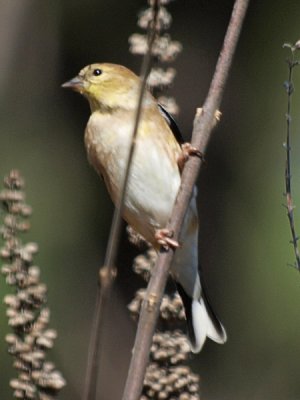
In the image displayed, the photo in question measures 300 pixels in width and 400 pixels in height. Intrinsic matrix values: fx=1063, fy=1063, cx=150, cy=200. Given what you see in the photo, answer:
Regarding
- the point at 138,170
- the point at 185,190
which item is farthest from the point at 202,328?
the point at 185,190

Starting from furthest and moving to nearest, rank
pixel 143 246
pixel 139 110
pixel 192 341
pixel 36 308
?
pixel 192 341 < pixel 143 246 < pixel 36 308 < pixel 139 110

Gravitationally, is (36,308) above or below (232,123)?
below

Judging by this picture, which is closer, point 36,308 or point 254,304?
point 36,308

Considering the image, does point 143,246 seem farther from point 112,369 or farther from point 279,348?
point 112,369

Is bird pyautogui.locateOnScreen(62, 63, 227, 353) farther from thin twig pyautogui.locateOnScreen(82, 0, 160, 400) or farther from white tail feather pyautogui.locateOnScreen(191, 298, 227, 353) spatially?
thin twig pyautogui.locateOnScreen(82, 0, 160, 400)

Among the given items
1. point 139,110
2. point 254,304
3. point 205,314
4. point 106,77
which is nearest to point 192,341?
point 205,314

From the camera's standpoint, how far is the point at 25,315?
6.75 ft

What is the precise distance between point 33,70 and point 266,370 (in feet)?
7.78

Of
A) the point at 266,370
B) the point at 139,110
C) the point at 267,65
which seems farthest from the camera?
the point at 267,65

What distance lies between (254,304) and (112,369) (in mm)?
770

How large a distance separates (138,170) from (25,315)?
51.0 inches

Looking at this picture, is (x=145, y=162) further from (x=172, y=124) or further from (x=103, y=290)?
(x=103, y=290)

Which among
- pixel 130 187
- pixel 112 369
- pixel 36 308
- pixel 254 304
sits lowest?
pixel 112 369

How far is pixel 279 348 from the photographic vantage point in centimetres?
471
